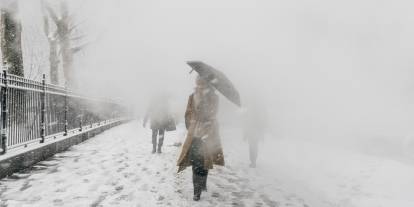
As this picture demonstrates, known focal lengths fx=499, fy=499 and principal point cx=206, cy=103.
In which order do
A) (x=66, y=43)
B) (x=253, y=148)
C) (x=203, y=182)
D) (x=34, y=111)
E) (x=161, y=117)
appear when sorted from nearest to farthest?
1. (x=203, y=182)
2. (x=34, y=111)
3. (x=253, y=148)
4. (x=161, y=117)
5. (x=66, y=43)

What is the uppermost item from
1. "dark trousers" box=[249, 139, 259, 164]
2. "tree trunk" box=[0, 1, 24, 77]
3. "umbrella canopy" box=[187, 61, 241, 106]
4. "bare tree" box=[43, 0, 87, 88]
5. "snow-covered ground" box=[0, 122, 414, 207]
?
"bare tree" box=[43, 0, 87, 88]

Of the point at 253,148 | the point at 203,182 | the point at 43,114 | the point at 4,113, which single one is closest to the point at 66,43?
the point at 43,114

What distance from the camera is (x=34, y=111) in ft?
33.1

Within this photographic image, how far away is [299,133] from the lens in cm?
2392

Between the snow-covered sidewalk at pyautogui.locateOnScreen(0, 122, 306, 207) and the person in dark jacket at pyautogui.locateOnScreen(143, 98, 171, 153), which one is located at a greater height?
the person in dark jacket at pyautogui.locateOnScreen(143, 98, 171, 153)

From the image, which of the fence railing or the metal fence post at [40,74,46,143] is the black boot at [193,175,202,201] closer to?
the fence railing

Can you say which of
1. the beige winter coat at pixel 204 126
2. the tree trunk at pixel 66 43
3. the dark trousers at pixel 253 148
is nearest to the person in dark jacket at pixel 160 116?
the dark trousers at pixel 253 148

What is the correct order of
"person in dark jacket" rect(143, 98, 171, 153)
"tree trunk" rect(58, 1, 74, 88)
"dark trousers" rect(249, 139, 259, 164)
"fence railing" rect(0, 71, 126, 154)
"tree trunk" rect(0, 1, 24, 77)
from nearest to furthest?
"fence railing" rect(0, 71, 126, 154)
"dark trousers" rect(249, 139, 259, 164)
"person in dark jacket" rect(143, 98, 171, 153)
"tree trunk" rect(0, 1, 24, 77)
"tree trunk" rect(58, 1, 74, 88)

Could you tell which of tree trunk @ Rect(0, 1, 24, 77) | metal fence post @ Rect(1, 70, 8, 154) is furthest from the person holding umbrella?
tree trunk @ Rect(0, 1, 24, 77)

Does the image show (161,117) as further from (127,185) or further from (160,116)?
(127,185)

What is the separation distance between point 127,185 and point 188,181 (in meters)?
1.13

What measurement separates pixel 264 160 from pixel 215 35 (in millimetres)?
45014

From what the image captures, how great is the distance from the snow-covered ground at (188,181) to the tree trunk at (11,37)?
2.77m

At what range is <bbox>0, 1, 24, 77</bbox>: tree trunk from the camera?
12.4 metres
